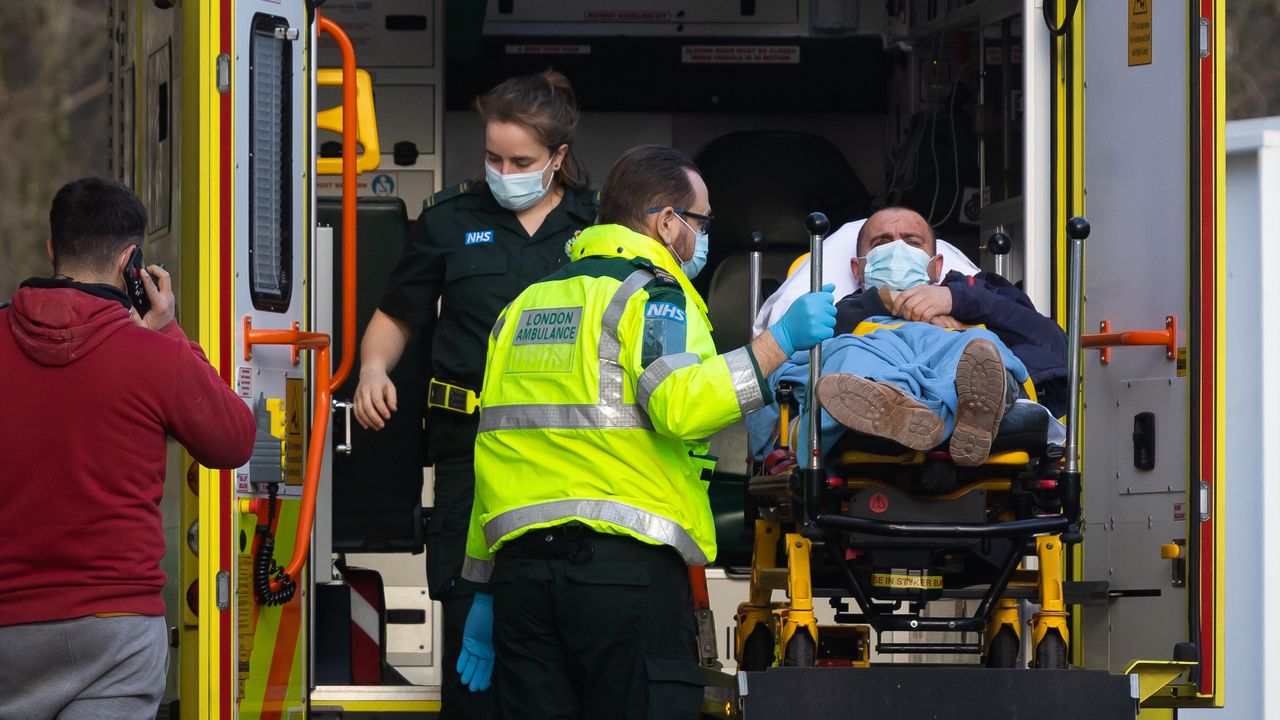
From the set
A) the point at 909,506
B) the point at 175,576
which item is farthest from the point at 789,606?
the point at 175,576

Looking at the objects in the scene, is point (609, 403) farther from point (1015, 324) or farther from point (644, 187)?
point (1015, 324)

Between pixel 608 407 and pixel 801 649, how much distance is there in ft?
2.61

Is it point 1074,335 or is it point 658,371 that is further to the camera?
point 1074,335

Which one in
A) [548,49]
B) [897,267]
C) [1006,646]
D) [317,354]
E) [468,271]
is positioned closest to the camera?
[1006,646]

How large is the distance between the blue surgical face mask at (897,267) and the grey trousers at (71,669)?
229 cm

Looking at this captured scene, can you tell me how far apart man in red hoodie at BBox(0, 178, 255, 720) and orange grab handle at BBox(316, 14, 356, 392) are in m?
1.26

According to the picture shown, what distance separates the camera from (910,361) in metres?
4.39

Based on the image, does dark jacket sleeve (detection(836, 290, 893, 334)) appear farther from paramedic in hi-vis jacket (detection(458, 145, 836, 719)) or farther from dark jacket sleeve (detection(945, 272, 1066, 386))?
paramedic in hi-vis jacket (detection(458, 145, 836, 719))

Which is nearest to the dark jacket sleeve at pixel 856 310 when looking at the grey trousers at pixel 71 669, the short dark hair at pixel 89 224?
the short dark hair at pixel 89 224

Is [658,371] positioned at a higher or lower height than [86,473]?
higher

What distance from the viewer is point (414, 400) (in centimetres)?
605

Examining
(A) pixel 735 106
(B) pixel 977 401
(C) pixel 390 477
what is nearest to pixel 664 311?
(B) pixel 977 401

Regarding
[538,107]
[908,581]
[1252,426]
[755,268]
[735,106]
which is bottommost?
[908,581]

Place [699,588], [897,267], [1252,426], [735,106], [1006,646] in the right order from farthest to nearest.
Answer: [735,106] → [1252,426] → [897,267] → [699,588] → [1006,646]
